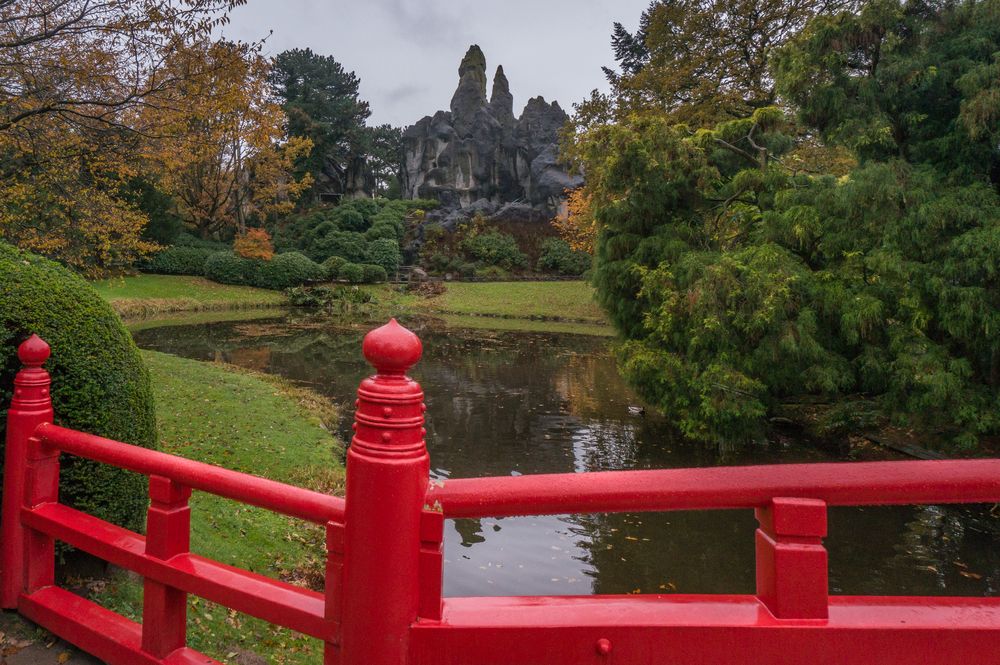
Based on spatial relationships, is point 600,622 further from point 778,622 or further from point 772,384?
point 772,384

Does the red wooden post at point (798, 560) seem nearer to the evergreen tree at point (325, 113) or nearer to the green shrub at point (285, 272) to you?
the green shrub at point (285, 272)

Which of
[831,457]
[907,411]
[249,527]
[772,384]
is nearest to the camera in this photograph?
[249,527]

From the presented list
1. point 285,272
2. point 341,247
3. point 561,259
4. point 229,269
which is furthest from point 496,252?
point 229,269

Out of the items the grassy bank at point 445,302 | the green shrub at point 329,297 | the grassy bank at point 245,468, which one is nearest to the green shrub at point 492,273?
the grassy bank at point 445,302

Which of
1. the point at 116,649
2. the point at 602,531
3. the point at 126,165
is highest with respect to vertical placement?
the point at 126,165

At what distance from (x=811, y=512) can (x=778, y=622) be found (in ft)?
0.98

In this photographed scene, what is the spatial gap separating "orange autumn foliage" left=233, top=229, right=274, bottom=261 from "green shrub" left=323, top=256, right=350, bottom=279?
3042 millimetres

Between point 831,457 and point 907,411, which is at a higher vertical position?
point 907,411

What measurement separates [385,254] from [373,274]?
243 cm

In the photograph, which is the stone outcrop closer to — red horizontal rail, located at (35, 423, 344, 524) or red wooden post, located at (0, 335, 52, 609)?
red wooden post, located at (0, 335, 52, 609)

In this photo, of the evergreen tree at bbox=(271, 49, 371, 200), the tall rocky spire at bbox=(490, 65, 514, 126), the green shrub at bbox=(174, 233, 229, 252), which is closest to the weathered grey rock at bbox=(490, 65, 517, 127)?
the tall rocky spire at bbox=(490, 65, 514, 126)

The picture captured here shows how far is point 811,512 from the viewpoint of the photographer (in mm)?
1577

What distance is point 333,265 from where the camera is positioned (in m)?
35.4

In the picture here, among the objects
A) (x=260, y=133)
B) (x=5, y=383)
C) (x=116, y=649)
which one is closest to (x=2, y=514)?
(x=5, y=383)
